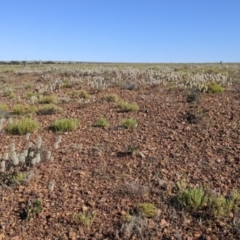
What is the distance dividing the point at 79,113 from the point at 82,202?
588 cm

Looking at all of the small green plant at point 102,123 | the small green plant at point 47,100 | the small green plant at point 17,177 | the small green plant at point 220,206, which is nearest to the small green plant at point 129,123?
the small green plant at point 102,123

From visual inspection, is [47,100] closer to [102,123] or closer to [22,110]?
[22,110]

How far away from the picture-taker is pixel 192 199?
18.4 ft

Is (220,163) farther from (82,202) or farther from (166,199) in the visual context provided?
(82,202)

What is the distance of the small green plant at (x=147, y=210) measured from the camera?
545 cm

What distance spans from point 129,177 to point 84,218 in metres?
1.49

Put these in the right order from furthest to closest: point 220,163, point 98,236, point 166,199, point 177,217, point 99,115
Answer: point 99,115 < point 220,163 < point 166,199 < point 177,217 < point 98,236

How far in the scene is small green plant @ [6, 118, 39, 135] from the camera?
9265 mm

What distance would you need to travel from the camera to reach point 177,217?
5.43 meters

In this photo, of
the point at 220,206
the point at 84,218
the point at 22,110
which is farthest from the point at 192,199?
the point at 22,110

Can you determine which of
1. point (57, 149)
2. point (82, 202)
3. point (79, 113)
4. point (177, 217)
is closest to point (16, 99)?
point (79, 113)

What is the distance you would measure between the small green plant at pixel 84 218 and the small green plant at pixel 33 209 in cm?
59

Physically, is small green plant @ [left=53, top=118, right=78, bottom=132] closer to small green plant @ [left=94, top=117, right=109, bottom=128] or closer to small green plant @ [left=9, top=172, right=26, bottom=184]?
small green plant @ [left=94, top=117, right=109, bottom=128]

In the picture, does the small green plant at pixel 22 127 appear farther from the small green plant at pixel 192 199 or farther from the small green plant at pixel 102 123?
the small green plant at pixel 192 199
